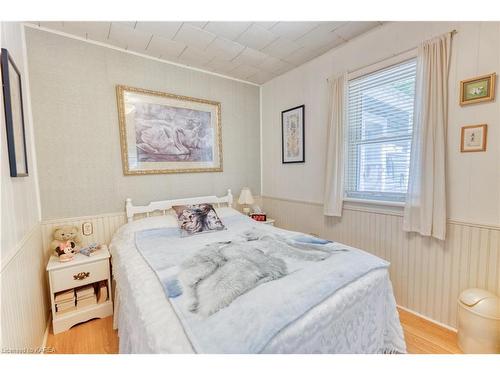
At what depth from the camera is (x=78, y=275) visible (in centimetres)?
187

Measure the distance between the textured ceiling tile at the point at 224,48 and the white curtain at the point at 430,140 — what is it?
168 cm

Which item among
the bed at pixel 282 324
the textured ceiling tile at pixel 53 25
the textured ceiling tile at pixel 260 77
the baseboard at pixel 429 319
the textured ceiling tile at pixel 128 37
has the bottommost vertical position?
the baseboard at pixel 429 319

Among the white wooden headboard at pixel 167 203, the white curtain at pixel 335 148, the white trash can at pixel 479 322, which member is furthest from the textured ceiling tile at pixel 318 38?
the white trash can at pixel 479 322

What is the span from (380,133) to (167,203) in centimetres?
239

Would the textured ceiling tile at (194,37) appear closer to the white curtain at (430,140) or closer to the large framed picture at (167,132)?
the large framed picture at (167,132)

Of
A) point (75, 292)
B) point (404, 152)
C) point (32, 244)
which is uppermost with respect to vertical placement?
point (404, 152)

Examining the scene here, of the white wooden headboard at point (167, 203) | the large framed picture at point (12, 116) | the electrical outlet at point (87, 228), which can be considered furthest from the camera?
the white wooden headboard at point (167, 203)

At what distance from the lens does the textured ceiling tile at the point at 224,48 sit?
226 centimetres

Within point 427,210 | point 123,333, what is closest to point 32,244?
point 123,333

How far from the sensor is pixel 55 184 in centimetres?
204

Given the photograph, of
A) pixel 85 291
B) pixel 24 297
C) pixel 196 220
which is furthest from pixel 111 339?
pixel 196 220

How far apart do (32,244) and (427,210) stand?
118 inches
